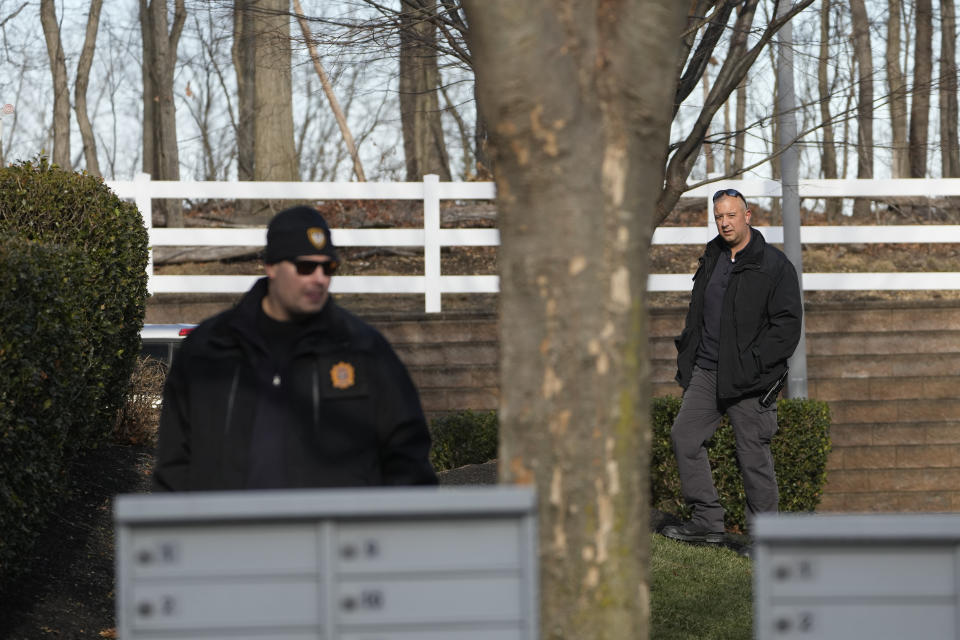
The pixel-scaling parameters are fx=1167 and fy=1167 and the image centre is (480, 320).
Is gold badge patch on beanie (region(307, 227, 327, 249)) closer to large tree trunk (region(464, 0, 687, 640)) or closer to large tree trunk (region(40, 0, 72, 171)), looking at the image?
large tree trunk (region(464, 0, 687, 640))

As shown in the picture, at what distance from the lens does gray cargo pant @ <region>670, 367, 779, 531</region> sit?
6.84m

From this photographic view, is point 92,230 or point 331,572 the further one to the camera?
point 92,230

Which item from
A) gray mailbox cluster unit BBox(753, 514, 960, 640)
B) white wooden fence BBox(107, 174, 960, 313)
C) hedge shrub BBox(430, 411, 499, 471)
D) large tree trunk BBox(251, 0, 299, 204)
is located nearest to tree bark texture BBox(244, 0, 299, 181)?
large tree trunk BBox(251, 0, 299, 204)

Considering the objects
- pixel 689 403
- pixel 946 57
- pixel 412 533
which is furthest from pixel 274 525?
pixel 946 57

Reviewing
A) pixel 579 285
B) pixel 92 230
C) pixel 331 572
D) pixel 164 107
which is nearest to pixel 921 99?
pixel 164 107

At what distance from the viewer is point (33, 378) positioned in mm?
5145

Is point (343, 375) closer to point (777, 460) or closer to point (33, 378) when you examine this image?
point (33, 378)

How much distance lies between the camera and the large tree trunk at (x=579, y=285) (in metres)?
2.46

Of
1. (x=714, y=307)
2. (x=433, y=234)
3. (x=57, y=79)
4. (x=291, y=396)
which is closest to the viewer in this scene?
(x=291, y=396)

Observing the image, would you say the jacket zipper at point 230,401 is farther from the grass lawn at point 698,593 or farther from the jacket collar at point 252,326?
the grass lawn at point 698,593

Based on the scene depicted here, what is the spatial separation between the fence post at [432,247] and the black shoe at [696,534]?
5376 mm

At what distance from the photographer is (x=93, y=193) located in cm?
740

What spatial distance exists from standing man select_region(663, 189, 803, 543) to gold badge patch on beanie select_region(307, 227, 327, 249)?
4039 millimetres

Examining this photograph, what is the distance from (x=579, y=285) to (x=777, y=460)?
21.8ft
